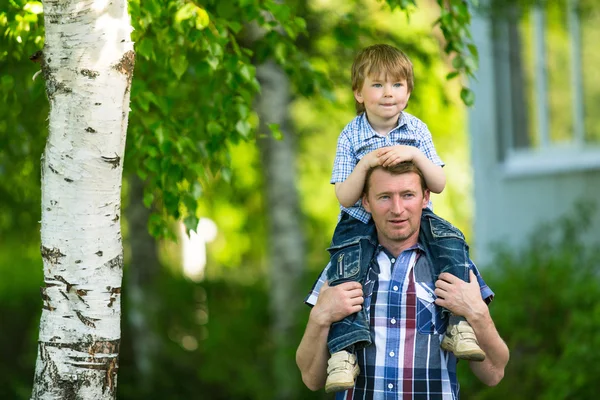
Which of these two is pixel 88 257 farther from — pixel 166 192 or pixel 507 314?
pixel 507 314

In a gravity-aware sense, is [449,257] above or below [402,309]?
above

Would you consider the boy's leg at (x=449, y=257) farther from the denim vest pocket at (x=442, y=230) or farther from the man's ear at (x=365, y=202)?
the man's ear at (x=365, y=202)

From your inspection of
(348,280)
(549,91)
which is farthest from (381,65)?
(549,91)

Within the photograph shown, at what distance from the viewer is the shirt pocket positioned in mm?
3477

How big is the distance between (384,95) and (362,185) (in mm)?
312

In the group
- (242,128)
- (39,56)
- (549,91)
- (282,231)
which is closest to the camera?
(39,56)

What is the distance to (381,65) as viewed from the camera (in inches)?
139

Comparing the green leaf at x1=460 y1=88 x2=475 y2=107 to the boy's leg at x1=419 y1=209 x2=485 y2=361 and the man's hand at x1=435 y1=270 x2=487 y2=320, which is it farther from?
the man's hand at x1=435 y1=270 x2=487 y2=320

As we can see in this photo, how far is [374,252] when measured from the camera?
3.58 meters

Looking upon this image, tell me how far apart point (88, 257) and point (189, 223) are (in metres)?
0.95

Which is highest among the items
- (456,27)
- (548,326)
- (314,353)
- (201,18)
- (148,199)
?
(456,27)

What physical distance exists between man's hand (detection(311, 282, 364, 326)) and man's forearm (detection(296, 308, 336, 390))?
0.03 meters

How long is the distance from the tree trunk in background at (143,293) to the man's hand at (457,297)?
796cm

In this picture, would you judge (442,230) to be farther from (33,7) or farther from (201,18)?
(33,7)
